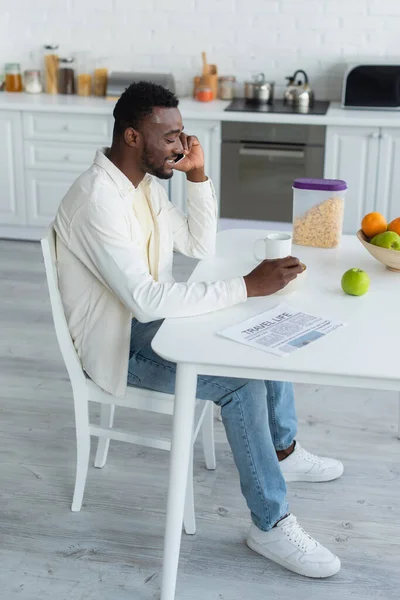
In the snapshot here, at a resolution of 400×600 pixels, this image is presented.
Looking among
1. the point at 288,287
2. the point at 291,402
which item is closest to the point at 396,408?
the point at 291,402

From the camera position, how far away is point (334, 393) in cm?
317

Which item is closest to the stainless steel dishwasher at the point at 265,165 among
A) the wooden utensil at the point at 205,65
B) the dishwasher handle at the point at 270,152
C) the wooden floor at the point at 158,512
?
the dishwasher handle at the point at 270,152

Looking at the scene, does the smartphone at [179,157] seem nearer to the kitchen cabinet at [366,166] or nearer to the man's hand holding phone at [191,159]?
the man's hand holding phone at [191,159]

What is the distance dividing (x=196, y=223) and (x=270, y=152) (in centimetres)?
227

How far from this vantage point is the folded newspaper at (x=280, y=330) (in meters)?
1.81

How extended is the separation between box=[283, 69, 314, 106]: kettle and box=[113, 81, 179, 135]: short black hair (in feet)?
8.89

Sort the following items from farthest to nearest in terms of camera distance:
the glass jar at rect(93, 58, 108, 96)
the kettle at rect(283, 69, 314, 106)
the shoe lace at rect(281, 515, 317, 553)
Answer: the glass jar at rect(93, 58, 108, 96)
the kettle at rect(283, 69, 314, 106)
the shoe lace at rect(281, 515, 317, 553)

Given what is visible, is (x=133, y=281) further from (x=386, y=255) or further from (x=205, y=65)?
(x=205, y=65)

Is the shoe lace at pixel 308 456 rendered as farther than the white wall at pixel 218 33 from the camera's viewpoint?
No

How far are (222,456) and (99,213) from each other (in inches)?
41.4

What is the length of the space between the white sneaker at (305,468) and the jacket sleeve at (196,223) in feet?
2.24

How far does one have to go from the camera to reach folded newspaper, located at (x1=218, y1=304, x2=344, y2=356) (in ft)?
5.93

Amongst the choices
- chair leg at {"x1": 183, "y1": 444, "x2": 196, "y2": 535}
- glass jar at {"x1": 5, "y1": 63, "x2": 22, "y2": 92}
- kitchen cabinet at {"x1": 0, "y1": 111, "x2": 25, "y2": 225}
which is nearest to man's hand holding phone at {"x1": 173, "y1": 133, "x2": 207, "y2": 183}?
chair leg at {"x1": 183, "y1": 444, "x2": 196, "y2": 535}

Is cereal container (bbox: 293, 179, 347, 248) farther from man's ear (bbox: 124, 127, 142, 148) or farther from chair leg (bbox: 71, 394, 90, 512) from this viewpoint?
chair leg (bbox: 71, 394, 90, 512)
